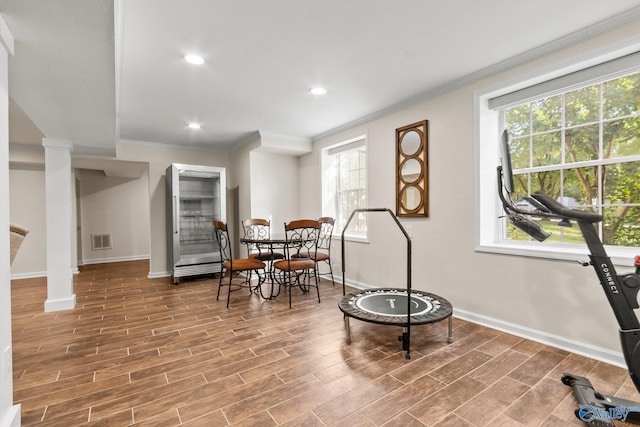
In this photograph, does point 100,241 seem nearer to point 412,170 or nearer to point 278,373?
point 278,373

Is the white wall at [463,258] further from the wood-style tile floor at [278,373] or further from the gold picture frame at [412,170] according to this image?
the wood-style tile floor at [278,373]

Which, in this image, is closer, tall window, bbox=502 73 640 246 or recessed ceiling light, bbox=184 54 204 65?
tall window, bbox=502 73 640 246

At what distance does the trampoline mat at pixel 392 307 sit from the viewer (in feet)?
7.87

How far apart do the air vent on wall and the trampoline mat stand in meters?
6.76

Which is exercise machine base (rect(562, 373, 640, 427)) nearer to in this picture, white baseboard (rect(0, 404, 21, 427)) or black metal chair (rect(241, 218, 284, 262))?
white baseboard (rect(0, 404, 21, 427))

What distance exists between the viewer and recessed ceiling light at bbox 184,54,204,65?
2523mm

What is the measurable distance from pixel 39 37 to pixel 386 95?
2928mm

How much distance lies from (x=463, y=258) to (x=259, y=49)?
270cm

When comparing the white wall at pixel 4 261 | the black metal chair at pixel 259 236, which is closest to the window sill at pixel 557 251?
the black metal chair at pixel 259 236

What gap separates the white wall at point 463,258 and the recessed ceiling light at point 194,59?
2290 mm

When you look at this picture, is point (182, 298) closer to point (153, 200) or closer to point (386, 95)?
point (153, 200)

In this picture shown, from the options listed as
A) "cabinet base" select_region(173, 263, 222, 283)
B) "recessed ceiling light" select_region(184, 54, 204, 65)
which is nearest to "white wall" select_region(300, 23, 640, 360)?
"recessed ceiling light" select_region(184, 54, 204, 65)

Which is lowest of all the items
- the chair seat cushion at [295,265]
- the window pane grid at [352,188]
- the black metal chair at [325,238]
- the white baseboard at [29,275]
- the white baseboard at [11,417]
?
the white baseboard at [29,275]

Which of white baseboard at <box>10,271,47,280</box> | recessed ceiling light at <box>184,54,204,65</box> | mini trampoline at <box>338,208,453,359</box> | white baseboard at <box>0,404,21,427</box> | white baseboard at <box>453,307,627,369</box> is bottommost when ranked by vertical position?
white baseboard at <box>10,271,47,280</box>
